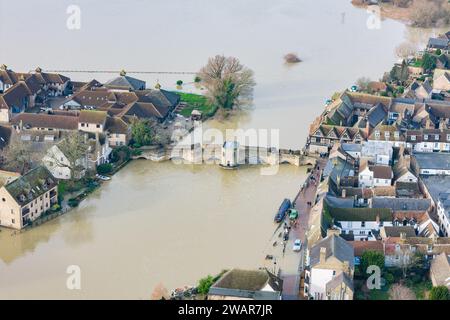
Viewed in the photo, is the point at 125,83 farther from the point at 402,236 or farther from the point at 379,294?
the point at 379,294

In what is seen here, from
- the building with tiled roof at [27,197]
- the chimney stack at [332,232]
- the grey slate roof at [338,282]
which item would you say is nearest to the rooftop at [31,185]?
the building with tiled roof at [27,197]

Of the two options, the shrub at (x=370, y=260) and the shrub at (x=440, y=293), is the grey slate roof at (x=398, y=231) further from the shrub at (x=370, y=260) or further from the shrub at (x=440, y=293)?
the shrub at (x=440, y=293)

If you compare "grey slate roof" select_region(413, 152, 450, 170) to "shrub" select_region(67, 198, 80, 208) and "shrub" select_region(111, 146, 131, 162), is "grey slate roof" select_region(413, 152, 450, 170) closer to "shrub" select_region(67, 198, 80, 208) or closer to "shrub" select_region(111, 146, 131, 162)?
"shrub" select_region(111, 146, 131, 162)

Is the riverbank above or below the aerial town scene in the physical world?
above

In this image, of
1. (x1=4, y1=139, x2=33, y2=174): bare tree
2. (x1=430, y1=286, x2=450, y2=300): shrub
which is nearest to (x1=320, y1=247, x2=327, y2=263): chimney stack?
(x1=430, y1=286, x2=450, y2=300): shrub

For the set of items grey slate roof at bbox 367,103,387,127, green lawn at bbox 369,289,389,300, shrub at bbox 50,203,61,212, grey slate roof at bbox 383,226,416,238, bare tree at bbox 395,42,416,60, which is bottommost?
green lawn at bbox 369,289,389,300
